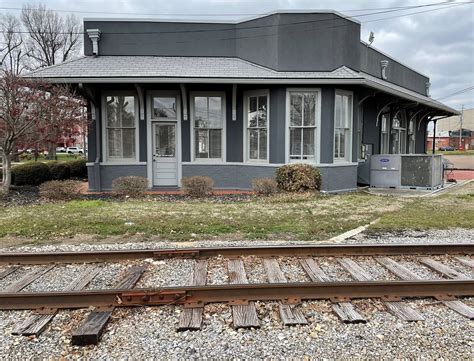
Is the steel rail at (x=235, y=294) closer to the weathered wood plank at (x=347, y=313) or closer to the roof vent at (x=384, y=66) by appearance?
the weathered wood plank at (x=347, y=313)

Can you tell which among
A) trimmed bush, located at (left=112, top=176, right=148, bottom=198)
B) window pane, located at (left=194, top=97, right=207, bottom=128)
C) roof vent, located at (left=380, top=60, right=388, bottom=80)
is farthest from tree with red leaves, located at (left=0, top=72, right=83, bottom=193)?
roof vent, located at (left=380, top=60, right=388, bottom=80)

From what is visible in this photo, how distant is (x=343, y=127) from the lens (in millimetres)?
13211

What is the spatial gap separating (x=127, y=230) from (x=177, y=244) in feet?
4.54

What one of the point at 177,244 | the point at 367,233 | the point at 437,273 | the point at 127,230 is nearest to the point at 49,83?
the point at 127,230

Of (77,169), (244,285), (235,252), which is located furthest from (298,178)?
(77,169)

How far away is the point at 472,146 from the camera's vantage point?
93.6 m

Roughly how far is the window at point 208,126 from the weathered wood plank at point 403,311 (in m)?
10.0

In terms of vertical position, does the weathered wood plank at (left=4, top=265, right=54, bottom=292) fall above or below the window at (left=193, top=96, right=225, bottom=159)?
below

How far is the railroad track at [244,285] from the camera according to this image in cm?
362

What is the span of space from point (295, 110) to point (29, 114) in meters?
8.13

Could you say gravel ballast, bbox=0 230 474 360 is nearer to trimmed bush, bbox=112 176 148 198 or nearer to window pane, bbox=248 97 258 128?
trimmed bush, bbox=112 176 148 198

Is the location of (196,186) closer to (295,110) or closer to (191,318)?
(295,110)

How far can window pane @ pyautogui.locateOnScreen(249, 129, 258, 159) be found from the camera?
13.2 m

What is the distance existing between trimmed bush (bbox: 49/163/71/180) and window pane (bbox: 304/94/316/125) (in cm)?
1027
